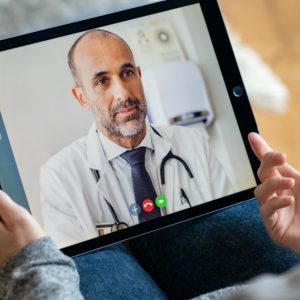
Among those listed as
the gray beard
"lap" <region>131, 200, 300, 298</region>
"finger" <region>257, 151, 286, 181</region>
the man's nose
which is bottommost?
"lap" <region>131, 200, 300, 298</region>

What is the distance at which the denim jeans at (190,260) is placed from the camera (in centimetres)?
65

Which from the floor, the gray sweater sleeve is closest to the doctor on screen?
the gray sweater sleeve

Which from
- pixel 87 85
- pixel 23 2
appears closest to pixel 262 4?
pixel 23 2

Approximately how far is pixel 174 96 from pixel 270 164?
0.48 feet

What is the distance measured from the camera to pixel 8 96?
0.65 m

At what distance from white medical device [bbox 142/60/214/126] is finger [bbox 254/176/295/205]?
10 cm

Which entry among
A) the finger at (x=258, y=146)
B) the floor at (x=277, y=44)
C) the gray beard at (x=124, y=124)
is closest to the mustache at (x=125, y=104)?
the gray beard at (x=124, y=124)

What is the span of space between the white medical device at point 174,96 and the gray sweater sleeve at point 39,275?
0.22 meters

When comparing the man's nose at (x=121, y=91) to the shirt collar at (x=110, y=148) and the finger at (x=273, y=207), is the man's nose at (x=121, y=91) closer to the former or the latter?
the shirt collar at (x=110, y=148)

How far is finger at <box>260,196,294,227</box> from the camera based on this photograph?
2.00ft

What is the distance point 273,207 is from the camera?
2.04 feet

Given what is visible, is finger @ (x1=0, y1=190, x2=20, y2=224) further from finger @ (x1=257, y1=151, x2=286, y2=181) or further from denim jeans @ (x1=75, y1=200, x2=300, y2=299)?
Answer: finger @ (x1=257, y1=151, x2=286, y2=181)

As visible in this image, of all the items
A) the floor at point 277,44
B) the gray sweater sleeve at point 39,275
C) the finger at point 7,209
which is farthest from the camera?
the floor at point 277,44

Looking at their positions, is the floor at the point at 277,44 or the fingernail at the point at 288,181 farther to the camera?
the floor at the point at 277,44
